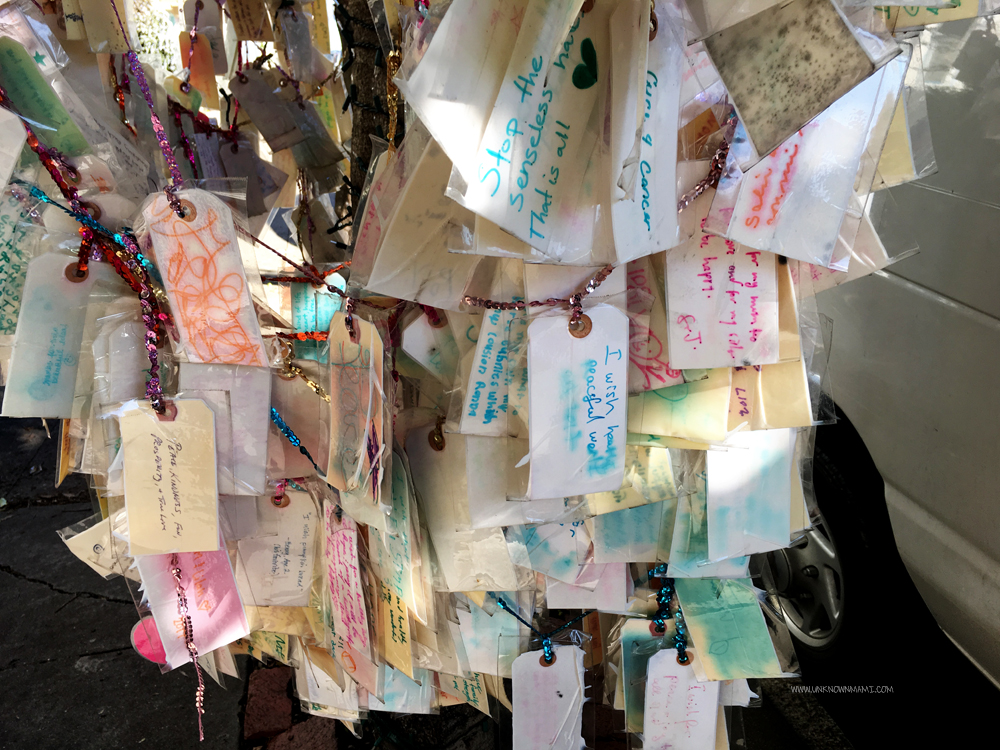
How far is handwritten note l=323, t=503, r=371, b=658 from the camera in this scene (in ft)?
3.41

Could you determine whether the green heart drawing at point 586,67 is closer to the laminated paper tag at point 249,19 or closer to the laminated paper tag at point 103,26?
the laminated paper tag at point 103,26

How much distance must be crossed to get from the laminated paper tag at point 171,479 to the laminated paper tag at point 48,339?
127 mm

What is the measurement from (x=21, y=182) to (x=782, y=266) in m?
0.92

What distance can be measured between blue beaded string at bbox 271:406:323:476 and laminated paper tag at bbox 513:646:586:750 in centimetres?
47

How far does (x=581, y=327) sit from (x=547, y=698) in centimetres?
69

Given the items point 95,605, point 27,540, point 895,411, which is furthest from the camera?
point 27,540

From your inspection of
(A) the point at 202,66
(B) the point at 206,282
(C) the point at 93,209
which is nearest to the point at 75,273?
(C) the point at 93,209

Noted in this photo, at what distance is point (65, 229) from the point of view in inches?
33.7

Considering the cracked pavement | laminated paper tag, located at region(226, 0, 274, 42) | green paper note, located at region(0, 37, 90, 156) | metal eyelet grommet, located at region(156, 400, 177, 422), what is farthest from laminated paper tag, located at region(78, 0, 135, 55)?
the cracked pavement

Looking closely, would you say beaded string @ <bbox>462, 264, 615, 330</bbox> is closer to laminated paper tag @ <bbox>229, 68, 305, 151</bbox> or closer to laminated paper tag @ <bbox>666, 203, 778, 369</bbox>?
laminated paper tag @ <bbox>666, 203, 778, 369</bbox>

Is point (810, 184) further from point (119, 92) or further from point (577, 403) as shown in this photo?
point (119, 92)

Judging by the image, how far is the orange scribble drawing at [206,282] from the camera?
0.79m

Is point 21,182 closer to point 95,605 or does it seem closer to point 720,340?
point 720,340

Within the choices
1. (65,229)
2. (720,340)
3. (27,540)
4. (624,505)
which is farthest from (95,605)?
(720,340)
